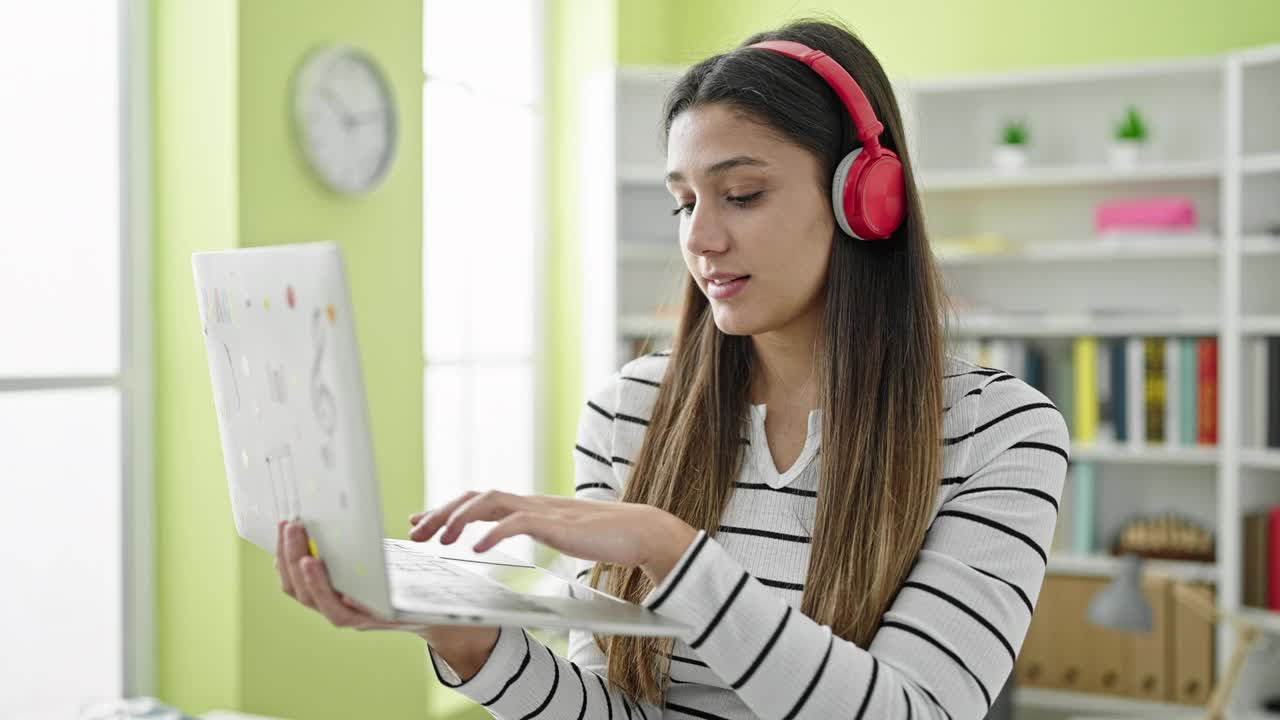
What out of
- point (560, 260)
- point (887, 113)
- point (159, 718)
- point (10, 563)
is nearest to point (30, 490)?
point (10, 563)

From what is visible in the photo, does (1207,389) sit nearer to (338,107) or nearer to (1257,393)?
(1257,393)

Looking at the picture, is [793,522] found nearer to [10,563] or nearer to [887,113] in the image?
[887,113]

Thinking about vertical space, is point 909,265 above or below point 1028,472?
above

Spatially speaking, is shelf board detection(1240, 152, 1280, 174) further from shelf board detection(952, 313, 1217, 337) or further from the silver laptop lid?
the silver laptop lid

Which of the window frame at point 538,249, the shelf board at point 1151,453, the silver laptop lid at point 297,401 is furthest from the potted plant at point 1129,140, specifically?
the silver laptop lid at point 297,401

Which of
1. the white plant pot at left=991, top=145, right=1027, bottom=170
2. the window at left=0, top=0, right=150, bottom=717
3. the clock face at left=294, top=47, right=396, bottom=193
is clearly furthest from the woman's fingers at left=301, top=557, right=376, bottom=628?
the white plant pot at left=991, top=145, right=1027, bottom=170

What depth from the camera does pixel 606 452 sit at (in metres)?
1.32

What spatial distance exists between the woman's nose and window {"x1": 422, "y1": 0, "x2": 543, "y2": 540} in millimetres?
2213

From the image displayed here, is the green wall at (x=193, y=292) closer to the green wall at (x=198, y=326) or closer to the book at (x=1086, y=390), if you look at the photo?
the green wall at (x=198, y=326)

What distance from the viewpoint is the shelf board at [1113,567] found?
3.40 meters

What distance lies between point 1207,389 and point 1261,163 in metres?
0.66

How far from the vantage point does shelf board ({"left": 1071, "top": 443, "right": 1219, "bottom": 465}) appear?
337cm

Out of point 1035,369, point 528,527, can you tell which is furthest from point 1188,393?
point 528,527

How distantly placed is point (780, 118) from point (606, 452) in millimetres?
429
